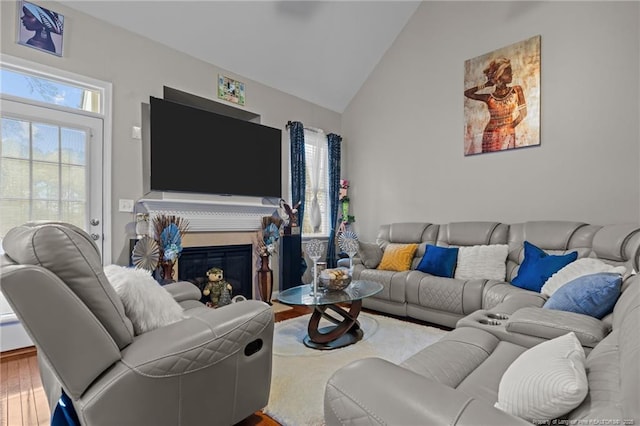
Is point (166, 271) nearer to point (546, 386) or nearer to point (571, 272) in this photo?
point (546, 386)

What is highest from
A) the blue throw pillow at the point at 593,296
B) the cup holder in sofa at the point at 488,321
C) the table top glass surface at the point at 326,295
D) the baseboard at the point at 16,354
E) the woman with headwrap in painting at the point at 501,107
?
the woman with headwrap in painting at the point at 501,107

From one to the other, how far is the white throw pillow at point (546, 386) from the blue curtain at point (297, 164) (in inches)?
151

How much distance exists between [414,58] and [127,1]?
3.50 metres

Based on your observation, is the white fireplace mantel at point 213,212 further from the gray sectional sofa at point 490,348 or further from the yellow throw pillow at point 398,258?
the gray sectional sofa at point 490,348

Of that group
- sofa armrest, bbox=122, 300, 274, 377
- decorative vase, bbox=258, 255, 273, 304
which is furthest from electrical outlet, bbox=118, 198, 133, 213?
sofa armrest, bbox=122, 300, 274, 377

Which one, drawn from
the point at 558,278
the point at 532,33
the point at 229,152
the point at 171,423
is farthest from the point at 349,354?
the point at 532,33

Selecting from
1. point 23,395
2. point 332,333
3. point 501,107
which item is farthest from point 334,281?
point 501,107

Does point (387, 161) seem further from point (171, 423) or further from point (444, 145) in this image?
point (171, 423)

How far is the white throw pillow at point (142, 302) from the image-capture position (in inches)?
53.2

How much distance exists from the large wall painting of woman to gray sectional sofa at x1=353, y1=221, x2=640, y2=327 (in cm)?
102

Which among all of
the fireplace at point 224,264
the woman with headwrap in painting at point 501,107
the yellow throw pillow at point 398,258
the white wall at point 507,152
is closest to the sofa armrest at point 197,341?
the fireplace at point 224,264

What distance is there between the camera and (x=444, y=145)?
4258 millimetres

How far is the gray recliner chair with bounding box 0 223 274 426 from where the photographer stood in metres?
1.01

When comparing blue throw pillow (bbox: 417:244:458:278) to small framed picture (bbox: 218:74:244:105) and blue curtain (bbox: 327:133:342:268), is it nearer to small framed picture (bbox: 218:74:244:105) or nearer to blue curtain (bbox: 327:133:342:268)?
blue curtain (bbox: 327:133:342:268)
